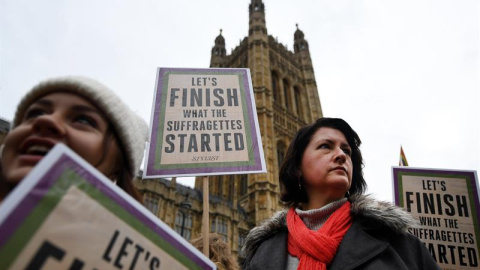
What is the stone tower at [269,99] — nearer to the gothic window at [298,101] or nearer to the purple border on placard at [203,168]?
the gothic window at [298,101]

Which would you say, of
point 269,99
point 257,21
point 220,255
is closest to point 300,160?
point 220,255

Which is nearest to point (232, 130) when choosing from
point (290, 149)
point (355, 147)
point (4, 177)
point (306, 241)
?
point (290, 149)

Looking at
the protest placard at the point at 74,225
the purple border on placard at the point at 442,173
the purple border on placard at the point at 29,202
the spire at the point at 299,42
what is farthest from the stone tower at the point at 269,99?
the purple border on placard at the point at 29,202

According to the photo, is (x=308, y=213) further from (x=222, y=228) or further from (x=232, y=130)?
(x=222, y=228)

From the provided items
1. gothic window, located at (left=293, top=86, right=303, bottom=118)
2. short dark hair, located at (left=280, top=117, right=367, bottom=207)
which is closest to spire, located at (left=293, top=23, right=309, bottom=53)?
gothic window, located at (left=293, top=86, right=303, bottom=118)

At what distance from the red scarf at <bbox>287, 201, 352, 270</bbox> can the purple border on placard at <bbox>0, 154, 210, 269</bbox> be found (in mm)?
666

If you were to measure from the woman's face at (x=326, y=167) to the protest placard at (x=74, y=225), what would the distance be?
1.03m

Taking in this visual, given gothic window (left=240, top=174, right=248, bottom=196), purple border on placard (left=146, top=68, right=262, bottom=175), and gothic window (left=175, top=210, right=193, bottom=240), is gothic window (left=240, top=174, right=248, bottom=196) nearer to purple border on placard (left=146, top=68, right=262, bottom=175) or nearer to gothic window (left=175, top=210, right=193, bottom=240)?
gothic window (left=175, top=210, right=193, bottom=240)

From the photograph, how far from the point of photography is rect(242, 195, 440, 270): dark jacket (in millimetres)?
1260

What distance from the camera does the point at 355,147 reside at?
6.21ft

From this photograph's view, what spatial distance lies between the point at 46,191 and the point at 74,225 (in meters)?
0.09

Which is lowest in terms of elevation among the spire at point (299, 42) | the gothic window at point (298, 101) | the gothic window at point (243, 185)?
the gothic window at point (243, 185)

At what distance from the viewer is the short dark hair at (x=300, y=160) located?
6.05 feet

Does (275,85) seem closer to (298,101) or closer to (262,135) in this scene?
(298,101)
